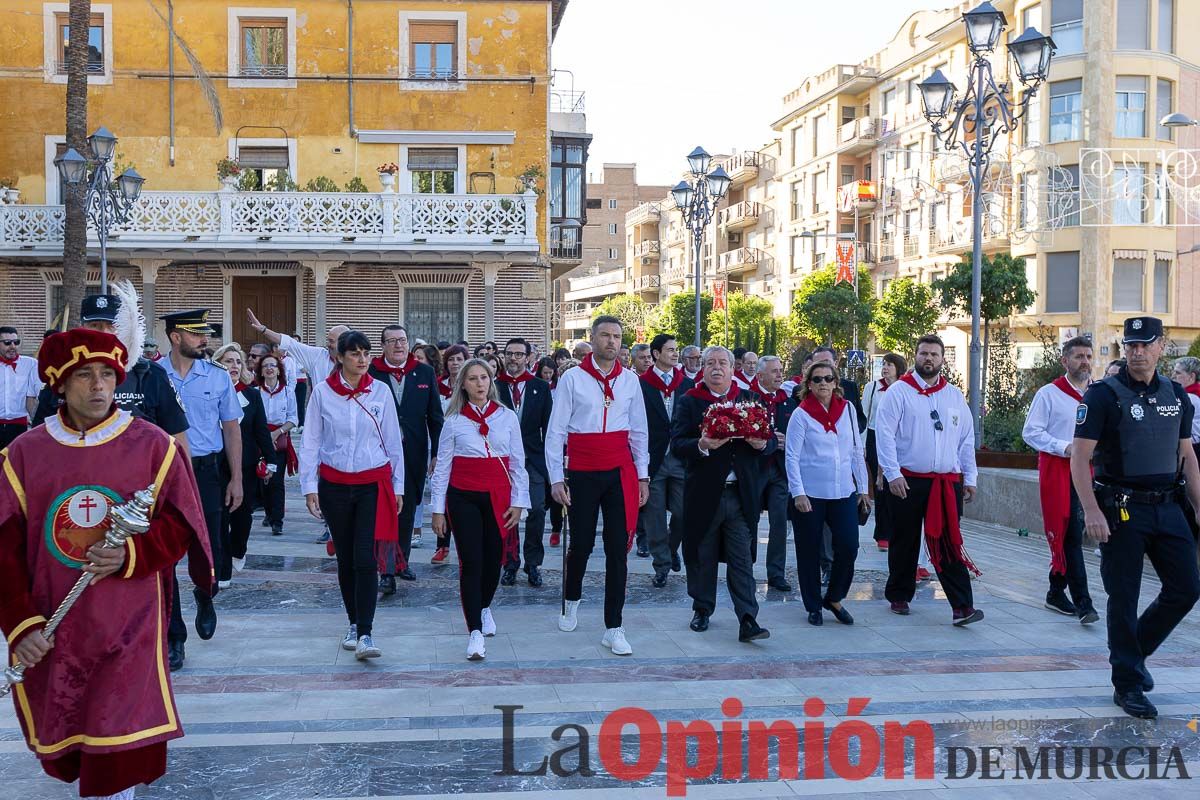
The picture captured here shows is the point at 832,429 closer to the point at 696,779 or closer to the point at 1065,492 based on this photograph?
the point at 1065,492

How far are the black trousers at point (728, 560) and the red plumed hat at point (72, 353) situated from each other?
476cm

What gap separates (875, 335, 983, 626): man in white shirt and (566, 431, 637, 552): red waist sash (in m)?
1.92

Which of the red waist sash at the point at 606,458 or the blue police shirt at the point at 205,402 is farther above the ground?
the blue police shirt at the point at 205,402

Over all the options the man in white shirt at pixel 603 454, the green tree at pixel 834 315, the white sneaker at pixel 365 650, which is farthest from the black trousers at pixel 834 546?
the green tree at pixel 834 315

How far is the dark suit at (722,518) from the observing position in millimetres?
7848

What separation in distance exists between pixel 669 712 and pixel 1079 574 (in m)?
4.06

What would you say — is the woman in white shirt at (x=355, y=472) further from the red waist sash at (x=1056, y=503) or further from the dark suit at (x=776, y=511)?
the red waist sash at (x=1056, y=503)

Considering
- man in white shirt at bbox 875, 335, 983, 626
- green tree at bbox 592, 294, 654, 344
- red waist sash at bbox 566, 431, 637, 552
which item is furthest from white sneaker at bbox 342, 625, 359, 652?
green tree at bbox 592, 294, 654, 344

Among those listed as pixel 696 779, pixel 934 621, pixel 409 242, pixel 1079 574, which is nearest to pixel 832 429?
pixel 934 621

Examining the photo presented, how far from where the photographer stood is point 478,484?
24.3 ft

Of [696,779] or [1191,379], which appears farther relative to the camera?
[1191,379]

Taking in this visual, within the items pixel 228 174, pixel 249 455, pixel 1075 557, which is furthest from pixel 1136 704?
pixel 228 174

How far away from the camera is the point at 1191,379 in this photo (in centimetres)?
1017

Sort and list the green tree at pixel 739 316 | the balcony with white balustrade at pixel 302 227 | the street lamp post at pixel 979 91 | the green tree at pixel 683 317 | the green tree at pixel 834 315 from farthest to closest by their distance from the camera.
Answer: the green tree at pixel 683 317, the green tree at pixel 739 316, the green tree at pixel 834 315, the balcony with white balustrade at pixel 302 227, the street lamp post at pixel 979 91
